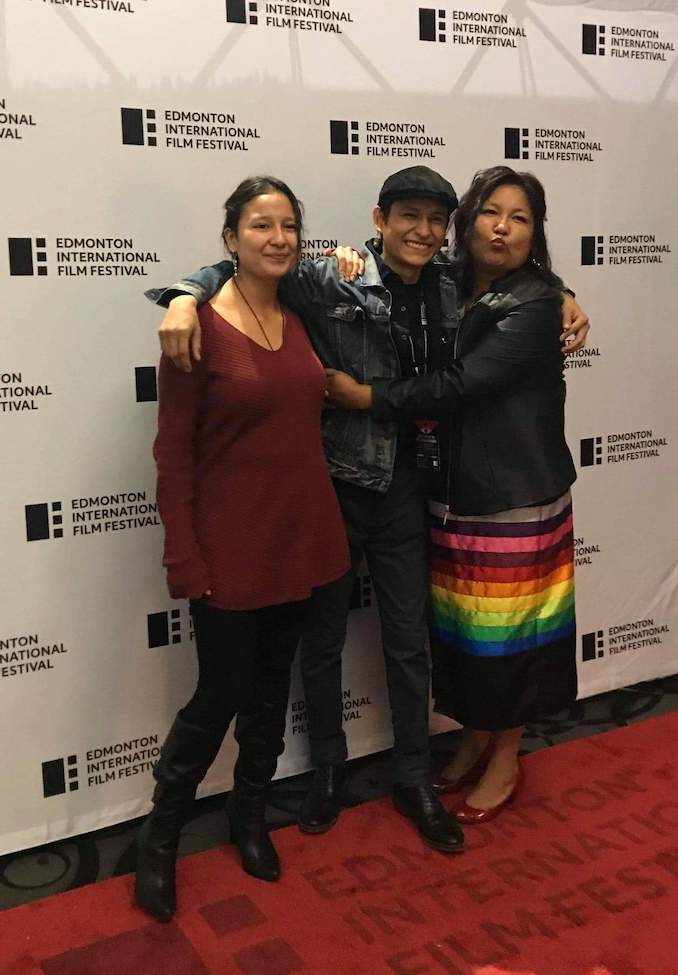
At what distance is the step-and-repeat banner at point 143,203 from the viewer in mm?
1979

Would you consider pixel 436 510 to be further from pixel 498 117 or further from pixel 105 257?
pixel 498 117

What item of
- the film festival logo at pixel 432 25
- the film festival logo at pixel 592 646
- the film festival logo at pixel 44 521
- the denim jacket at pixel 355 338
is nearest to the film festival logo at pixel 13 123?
the denim jacket at pixel 355 338

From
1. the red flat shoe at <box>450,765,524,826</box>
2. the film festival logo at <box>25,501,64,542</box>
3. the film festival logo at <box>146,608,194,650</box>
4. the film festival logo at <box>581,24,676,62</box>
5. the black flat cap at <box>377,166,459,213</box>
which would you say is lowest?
the red flat shoe at <box>450,765,524,826</box>

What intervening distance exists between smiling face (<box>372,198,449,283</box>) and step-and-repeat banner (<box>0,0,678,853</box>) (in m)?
0.40

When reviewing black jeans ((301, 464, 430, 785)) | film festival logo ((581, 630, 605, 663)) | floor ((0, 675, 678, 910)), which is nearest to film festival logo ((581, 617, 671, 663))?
film festival logo ((581, 630, 605, 663))

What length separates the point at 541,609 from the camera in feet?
7.10

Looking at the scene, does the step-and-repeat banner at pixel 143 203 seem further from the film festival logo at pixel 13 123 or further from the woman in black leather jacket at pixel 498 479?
the woman in black leather jacket at pixel 498 479

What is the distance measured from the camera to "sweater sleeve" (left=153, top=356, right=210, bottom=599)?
1.63 meters

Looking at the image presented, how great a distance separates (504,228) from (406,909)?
4.66 feet

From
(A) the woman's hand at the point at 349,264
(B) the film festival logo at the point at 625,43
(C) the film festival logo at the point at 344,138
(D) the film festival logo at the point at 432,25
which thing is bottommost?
(A) the woman's hand at the point at 349,264

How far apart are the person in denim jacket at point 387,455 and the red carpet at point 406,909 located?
0.11m

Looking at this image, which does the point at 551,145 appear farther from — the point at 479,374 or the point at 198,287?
the point at 198,287

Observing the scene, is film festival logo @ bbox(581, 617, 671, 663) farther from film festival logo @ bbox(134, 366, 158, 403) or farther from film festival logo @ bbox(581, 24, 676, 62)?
film festival logo @ bbox(581, 24, 676, 62)

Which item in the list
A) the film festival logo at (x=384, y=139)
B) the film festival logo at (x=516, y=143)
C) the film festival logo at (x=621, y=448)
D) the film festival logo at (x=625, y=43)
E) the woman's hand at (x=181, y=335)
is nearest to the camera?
the woman's hand at (x=181, y=335)
